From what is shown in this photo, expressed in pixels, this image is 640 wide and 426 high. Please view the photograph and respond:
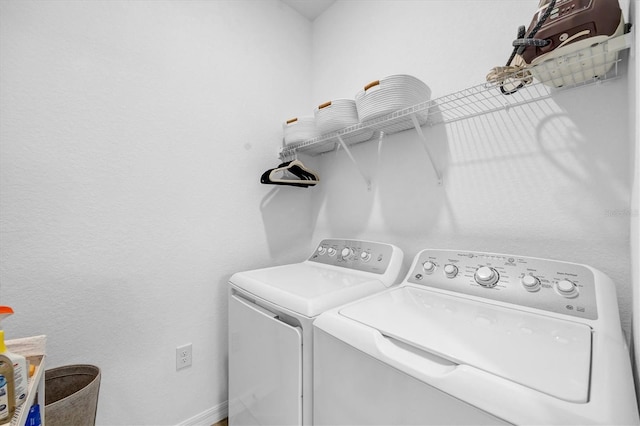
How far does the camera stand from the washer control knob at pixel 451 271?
1.08 metres

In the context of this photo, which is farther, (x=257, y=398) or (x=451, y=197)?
(x=451, y=197)

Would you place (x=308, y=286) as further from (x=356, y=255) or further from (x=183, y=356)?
(x=183, y=356)

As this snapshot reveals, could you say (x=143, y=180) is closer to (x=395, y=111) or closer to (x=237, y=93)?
(x=237, y=93)

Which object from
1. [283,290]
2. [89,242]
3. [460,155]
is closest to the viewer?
[283,290]

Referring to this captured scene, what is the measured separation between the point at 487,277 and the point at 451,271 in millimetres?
133

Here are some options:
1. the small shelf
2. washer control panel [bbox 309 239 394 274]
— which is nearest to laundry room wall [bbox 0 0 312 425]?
washer control panel [bbox 309 239 394 274]

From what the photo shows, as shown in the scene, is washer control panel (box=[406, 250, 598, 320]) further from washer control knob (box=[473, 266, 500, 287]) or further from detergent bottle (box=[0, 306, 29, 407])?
detergent bottle (box=[0, 306, 29, 407])

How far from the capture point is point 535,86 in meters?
1.09

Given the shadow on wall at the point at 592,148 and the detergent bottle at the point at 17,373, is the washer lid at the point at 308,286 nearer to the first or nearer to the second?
the detergent bottle at the point at 17,373

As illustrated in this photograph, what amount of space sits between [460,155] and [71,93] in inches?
69.6

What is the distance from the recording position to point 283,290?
1080mm

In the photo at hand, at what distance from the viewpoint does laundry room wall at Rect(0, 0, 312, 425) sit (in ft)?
3.52

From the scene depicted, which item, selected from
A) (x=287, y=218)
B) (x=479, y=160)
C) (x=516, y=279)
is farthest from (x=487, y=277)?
(x=287, y=218)

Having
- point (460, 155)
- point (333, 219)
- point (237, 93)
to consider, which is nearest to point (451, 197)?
point (460, 155)
